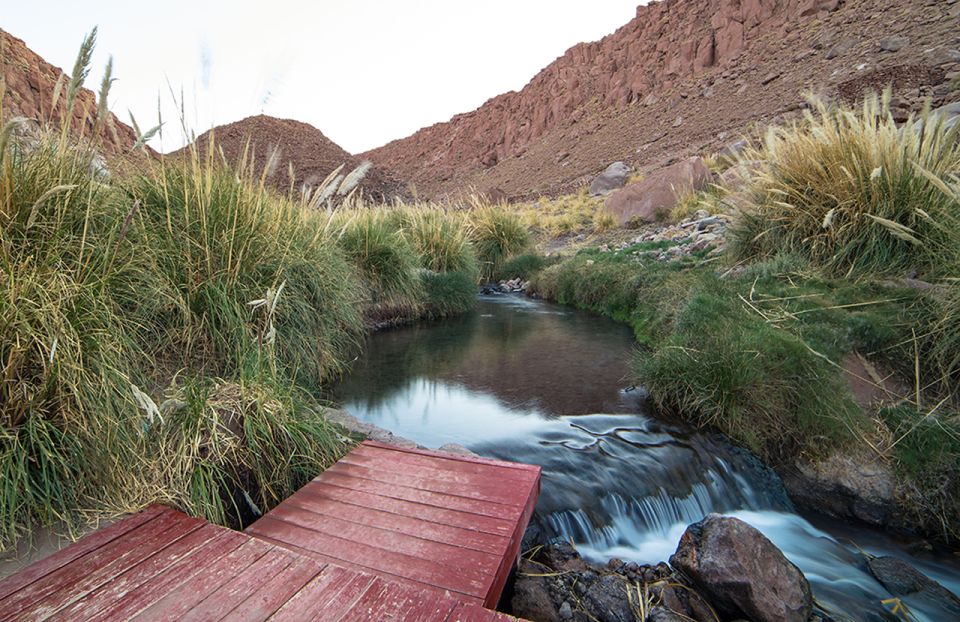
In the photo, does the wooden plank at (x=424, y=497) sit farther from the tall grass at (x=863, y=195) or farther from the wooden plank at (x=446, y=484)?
the tall grass at (x=863, y=195)

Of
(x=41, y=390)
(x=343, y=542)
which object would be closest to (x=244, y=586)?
(x=343, y=542)

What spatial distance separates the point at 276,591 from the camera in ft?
4.08

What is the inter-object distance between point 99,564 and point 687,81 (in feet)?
96.4

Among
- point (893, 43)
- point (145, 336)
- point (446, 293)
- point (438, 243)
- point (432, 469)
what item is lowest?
point (432, 469)

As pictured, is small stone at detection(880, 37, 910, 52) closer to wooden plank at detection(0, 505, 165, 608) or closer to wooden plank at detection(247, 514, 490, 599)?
wooden plank at detection(247, 514, 490, 599)

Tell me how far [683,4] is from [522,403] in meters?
35.2

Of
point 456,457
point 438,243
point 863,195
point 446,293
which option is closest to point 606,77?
point 438,243

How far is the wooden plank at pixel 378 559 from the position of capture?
1.43m

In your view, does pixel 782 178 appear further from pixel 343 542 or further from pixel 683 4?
pixel 683 4

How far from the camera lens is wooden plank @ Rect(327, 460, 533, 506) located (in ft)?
6.16

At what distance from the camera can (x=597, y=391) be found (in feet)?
12.8

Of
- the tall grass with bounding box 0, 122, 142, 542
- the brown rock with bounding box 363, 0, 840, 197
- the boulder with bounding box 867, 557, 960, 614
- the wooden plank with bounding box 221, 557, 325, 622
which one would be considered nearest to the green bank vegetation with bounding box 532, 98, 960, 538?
the boulder with bounding box 867, 557, 960, 614

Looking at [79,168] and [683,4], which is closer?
[79,168]

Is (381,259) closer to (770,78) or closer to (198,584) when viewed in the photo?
(198,584)
